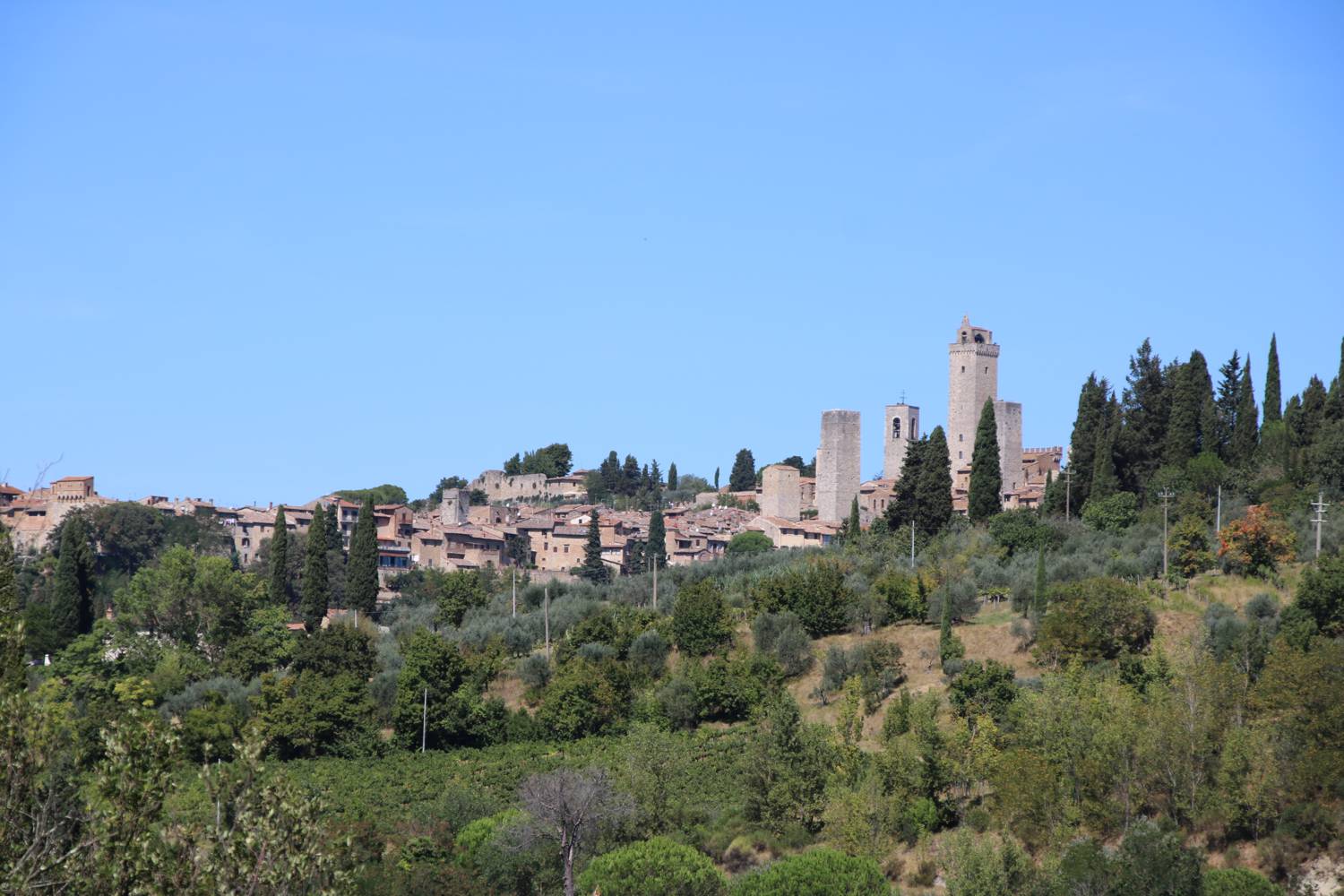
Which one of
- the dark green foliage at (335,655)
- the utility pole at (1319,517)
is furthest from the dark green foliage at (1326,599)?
the dark green foliage at (335,655)

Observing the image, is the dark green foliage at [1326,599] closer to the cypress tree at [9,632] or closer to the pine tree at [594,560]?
the cypress tree at [9,632]

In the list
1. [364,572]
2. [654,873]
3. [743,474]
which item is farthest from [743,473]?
[654,873]

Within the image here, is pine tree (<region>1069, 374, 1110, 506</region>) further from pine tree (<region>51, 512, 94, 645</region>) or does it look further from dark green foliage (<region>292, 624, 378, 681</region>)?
pine tree (<region>51, 512, 94, 645</region>)

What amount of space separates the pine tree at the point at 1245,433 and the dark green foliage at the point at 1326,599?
1652cm

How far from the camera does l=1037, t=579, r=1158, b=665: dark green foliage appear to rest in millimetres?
38156

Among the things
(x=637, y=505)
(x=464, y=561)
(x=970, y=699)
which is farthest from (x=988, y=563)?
(x=637, y=505)

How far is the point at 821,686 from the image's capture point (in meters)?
41.8

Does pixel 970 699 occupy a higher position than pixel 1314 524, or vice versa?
pixel 1314 524

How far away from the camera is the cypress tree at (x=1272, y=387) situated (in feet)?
182

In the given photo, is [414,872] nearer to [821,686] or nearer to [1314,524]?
[821,686]

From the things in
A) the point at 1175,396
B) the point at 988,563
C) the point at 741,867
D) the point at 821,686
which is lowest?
the point at 741,867

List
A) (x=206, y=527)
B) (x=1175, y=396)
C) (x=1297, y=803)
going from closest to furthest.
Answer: (x=1297, y=803)
(x=1175, y=396)
(x=206, y=527)

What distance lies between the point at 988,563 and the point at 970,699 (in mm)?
12878

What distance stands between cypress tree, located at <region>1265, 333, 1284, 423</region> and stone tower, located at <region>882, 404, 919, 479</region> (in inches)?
1086
